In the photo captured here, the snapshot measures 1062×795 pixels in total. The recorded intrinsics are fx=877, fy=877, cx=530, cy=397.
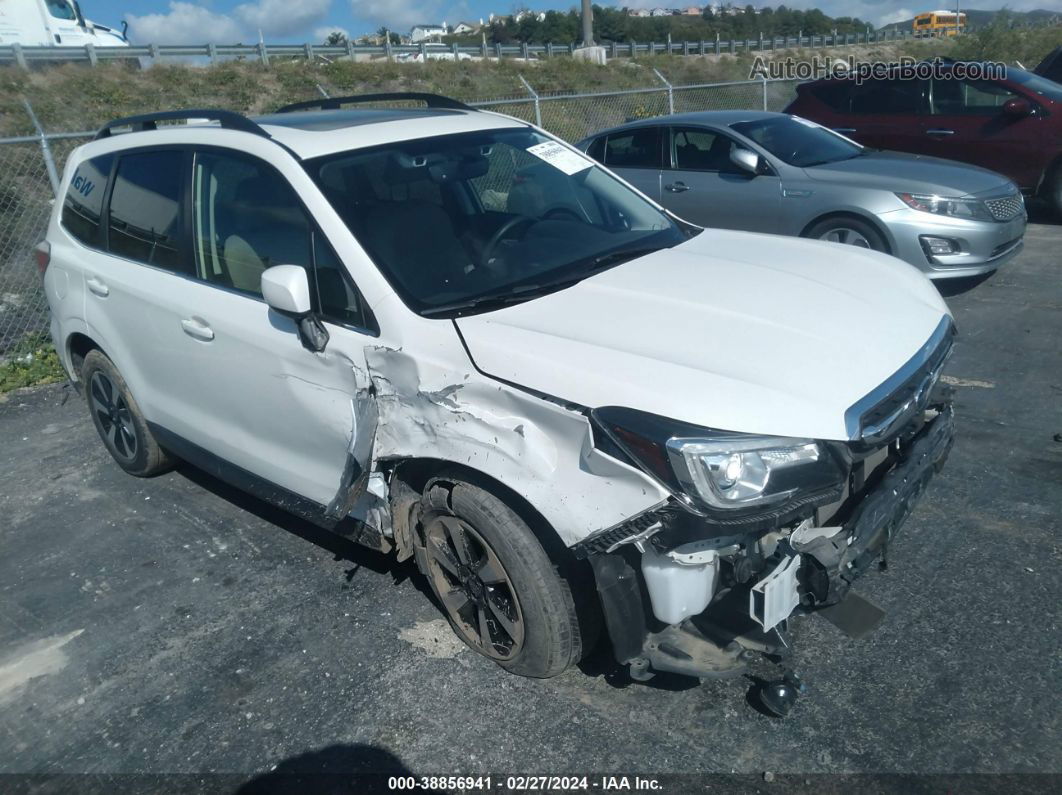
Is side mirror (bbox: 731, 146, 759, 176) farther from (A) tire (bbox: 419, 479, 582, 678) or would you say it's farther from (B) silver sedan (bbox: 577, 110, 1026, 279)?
(A) tire (bbox: 419, 479, 582, 678)

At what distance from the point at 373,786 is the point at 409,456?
1.06 meters

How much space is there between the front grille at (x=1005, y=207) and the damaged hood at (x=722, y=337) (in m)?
4.17

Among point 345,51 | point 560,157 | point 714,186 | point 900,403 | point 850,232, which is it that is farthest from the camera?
point 345,51

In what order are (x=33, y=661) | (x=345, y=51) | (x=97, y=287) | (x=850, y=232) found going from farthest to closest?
(x=345, y=51)
(x=850, y=232)
(x=97, y=287)
(x=33, y=661)

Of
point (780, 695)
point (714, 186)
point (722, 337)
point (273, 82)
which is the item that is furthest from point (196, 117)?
point (273, 82)

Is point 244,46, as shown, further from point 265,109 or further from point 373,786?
point 373,786

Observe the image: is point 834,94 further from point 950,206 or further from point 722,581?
point 722,581

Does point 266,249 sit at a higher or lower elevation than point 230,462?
higher

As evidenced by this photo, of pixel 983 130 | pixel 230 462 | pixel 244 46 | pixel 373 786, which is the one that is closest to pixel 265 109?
A: pixel 244 46

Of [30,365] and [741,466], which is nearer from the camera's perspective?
[741,466]

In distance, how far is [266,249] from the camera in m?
3.56

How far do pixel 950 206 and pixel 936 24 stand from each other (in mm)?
60218

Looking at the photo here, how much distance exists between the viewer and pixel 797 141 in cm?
809

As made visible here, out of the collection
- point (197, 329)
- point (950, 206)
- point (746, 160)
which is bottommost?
point (950, 206)
